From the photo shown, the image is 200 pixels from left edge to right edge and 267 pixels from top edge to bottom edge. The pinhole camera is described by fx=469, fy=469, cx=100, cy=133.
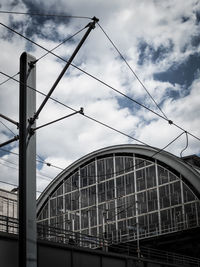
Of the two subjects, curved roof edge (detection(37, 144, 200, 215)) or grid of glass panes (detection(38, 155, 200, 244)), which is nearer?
curved roof edge (detection(37, 144, 200, 215))

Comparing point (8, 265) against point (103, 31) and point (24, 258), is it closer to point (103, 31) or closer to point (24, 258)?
point (24, 258)

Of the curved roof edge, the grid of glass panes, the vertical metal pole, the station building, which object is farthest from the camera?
the grid of glass panes

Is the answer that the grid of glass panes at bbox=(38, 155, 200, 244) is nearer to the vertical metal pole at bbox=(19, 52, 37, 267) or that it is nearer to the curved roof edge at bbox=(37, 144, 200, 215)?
the curved roof edge at bbox=(37, 144, 200, 215)

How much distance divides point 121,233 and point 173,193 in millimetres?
10299

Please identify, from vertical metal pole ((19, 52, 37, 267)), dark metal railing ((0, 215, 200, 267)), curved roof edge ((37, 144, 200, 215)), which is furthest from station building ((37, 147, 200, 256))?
vertical metal pole ((19, 52, 37, 267))

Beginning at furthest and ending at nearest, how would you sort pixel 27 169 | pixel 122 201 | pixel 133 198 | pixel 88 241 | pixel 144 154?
pixel 122 201 < pixel 144 154 < pixel 133 198 < pixel 88 241 < pixel 27 169

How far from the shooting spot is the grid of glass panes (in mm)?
65188

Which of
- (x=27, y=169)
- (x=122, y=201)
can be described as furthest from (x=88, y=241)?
(x=122, y=201)

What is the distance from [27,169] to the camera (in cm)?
1750

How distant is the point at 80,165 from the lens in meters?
78.4

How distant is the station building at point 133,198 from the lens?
213 ft

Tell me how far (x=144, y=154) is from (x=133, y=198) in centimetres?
671

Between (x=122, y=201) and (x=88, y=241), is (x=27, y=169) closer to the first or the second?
(x=88, y=241)

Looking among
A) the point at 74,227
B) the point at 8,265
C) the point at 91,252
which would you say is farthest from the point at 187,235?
the point at 8,265
